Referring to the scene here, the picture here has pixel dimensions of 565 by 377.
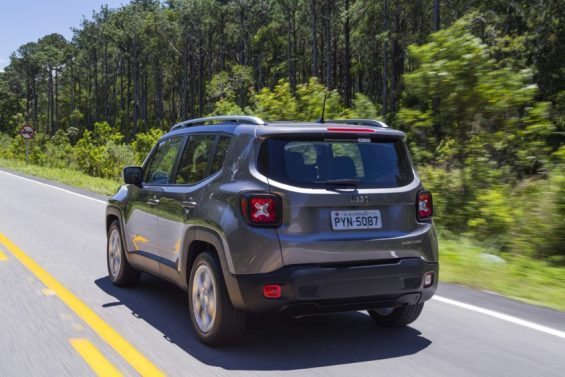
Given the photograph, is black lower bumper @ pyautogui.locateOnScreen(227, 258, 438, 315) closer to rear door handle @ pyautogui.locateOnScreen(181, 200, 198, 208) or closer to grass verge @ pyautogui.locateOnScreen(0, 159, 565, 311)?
rear door handle @ pyautogui.locateOnScreen(181, 200, 198, 208)

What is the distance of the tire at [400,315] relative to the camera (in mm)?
5535

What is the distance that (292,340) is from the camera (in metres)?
5.24

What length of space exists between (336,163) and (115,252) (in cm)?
348

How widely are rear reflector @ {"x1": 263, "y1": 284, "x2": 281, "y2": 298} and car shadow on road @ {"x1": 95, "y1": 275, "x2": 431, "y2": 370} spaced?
500 mm

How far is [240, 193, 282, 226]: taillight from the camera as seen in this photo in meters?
4.60

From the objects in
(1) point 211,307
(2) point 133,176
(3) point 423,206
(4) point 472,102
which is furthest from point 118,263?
(4) point 472,102

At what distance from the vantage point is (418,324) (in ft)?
18.9

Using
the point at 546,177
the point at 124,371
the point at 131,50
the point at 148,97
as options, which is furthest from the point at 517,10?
the point at 148,97

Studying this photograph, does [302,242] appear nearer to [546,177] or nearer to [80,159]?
[546,177]

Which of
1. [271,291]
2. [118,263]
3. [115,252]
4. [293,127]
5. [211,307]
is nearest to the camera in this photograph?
[271,291]

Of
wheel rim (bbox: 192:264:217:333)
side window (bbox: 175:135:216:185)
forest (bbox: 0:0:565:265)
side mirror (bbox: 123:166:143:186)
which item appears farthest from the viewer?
forest (bbox: 0:0:565:265)

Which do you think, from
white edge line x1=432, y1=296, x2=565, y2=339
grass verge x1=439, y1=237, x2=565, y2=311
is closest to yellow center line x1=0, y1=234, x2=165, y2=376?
white edge line x1=432, y1=296, x2=565, y2=339

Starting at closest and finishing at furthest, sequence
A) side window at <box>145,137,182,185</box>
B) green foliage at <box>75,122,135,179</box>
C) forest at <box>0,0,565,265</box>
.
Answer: side window at <box>145,137,182,185</box> < forest at <box>0,0,565,265</box> < green foliage at <box>75,122,135,179</box>

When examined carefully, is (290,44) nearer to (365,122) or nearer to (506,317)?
(365,122)
